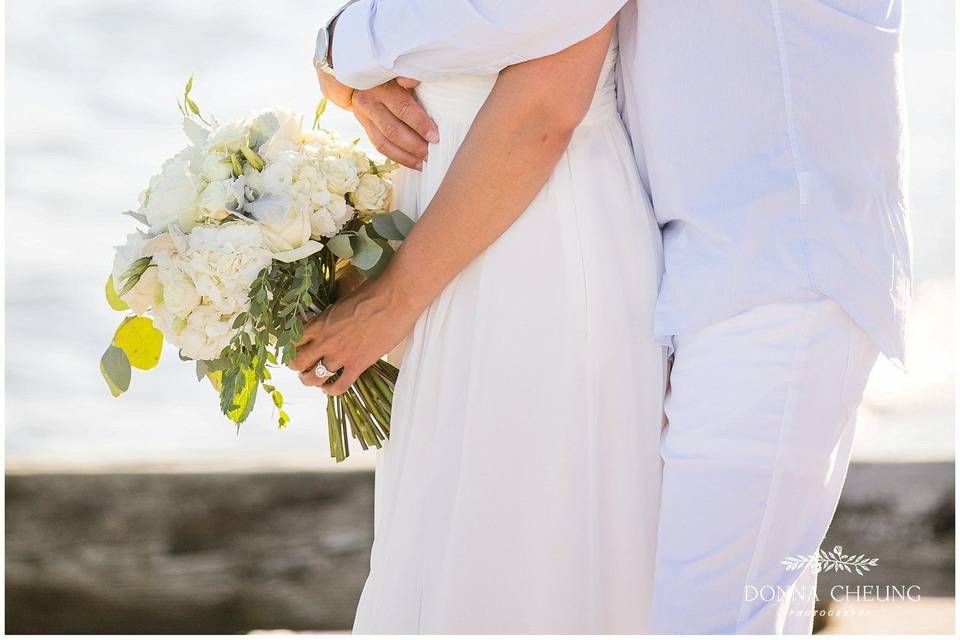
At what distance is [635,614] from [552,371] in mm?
479

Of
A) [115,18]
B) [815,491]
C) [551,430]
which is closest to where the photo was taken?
[815,491]

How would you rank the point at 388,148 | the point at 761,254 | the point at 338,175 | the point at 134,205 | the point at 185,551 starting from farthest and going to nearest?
the point at 134,205 < the point at 185,551 < the point at 388,148 < the point at 338,175 < the point at 761,254

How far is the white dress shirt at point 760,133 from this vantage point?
1729 mm

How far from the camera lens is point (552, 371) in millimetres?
1942

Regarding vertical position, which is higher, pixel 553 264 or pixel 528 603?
pixel 553 264

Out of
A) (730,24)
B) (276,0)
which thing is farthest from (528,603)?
(276,0)

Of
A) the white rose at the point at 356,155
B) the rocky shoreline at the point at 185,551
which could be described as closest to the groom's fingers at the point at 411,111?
the white rose at the point at 356,155

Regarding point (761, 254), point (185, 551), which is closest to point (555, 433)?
point (761, 254)

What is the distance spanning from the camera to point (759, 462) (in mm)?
1737

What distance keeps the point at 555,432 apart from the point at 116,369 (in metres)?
0.91

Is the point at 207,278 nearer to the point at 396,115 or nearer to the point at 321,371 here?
the point at 321,371

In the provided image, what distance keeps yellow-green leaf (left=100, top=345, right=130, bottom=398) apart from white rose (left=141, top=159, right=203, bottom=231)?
0.33 meters

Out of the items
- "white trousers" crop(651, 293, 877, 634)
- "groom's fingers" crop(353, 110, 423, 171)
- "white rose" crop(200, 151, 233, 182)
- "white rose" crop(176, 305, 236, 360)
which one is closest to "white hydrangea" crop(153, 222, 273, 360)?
"white rose" crop(176, 305, 236, 360)

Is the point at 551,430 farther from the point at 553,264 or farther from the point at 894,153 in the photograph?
the point at 894,153
